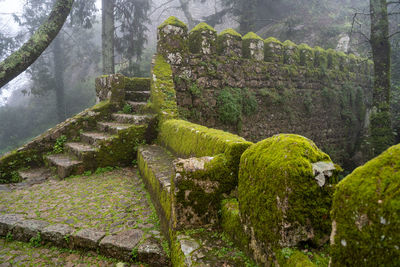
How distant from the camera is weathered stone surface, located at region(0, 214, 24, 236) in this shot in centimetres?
281

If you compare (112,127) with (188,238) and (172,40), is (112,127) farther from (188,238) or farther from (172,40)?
(188,238)

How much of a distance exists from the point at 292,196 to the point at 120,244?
5.93 feet

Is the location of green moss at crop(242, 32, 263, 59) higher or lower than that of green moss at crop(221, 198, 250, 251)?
higher

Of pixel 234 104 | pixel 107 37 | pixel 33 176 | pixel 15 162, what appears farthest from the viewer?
pixel 107 37

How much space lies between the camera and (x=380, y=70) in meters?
7.33

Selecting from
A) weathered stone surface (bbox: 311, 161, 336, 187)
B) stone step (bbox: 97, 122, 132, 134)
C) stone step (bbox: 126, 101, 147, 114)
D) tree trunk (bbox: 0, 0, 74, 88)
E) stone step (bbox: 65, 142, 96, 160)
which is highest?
tree trunk (bbox: 0, 0, 74, 88)

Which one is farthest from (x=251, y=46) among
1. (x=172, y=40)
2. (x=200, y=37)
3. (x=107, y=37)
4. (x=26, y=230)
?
(x=107, y=37)

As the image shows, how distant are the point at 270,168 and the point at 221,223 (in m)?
0.96

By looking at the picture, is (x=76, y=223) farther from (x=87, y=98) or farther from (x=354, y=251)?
(x=87, y=98)

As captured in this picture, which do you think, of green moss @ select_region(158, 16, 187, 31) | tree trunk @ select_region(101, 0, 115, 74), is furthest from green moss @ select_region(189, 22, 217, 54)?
tree trunk @ select_region(101, 0, 115, 74)

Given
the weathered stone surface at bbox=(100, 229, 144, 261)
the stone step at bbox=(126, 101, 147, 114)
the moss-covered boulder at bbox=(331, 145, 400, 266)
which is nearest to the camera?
the moss-covered boulder at bbox=(331, 145, 400, 266)

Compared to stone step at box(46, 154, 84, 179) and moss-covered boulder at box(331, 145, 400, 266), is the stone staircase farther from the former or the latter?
moss-covered boulder at box(331, 145, 400, 266)

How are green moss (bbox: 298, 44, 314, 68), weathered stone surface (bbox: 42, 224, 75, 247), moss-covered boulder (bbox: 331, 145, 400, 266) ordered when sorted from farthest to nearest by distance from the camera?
green moss (bbox: 298, 44, 314, 68)
weathered stone surface (bbox: 42, 224, 75, 247)
moss-covered boulder (bbox: 331, 145, 400, 266)

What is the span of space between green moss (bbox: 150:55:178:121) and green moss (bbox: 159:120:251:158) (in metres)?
0.36
